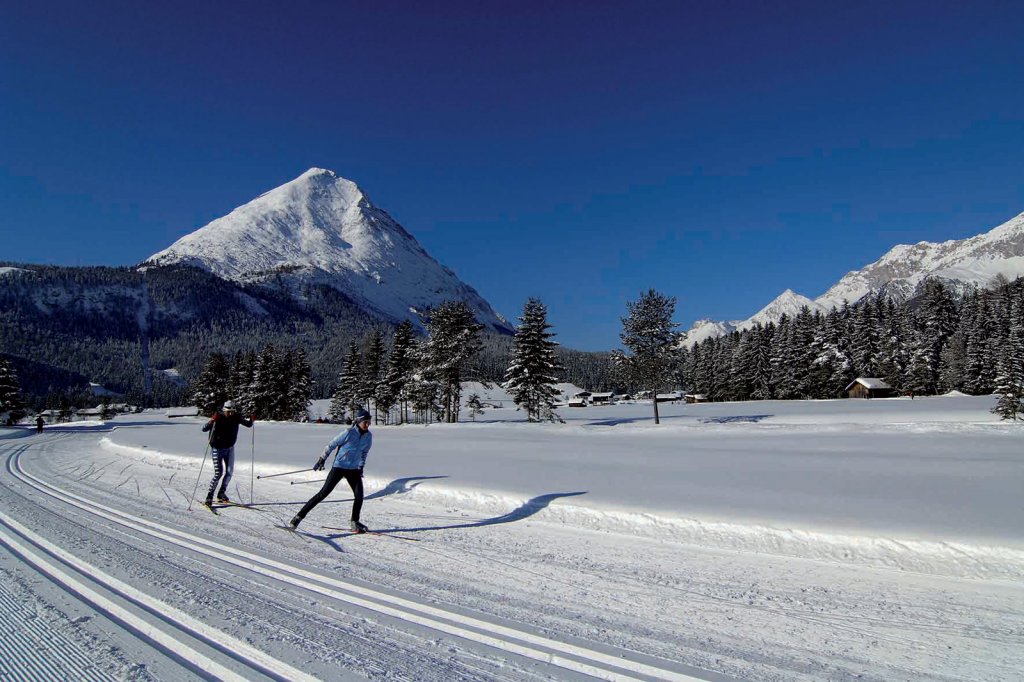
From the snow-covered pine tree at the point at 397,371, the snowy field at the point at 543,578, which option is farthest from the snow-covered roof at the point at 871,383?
the snowy field at the point at 543,578

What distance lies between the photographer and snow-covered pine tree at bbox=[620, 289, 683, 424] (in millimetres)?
36062

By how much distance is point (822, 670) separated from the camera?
3.71m

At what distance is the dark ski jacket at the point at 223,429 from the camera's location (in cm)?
1009

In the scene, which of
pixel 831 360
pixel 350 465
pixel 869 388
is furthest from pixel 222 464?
pixel 831 360

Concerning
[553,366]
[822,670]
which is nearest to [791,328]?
[553,366]

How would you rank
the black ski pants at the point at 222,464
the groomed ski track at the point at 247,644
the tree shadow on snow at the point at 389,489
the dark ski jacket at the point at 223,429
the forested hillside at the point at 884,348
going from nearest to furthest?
the groomed ski track at the point at 247,644
the black ski pants at the point at 222,464
the dark ski jacket at the point at 223,429
the tree shadow on snow at the point at 389,489
the forested hillside at the point at 884,348

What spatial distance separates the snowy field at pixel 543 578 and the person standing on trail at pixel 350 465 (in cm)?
36

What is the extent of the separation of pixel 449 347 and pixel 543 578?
117ft

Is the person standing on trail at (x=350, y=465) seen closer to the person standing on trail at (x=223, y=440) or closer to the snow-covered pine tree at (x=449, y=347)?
the person standing on trail at (x=223, y=440)

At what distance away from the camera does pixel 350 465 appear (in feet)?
26.2

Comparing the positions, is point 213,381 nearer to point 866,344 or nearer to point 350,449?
point 350,449

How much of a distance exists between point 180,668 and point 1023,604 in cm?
741

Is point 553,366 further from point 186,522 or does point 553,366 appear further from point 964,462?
point 186,522

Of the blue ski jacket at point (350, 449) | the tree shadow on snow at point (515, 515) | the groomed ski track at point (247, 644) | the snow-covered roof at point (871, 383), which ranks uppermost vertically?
the snow-covered roof at point (871, 383)
